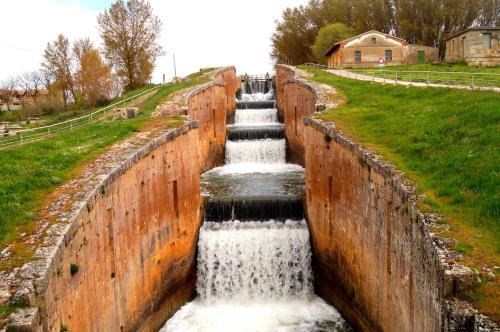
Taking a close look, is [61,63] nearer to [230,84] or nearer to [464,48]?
[230,84]

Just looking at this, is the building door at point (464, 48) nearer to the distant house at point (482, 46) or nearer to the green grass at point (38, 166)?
the distant house at point (482, 46)

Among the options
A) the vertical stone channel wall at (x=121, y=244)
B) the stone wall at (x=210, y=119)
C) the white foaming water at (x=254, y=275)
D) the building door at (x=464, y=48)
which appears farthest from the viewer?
the building door at (x=464, y=48)

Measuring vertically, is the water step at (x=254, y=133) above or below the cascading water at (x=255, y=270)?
above

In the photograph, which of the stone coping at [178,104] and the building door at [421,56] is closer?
the stone coping at [178,104]

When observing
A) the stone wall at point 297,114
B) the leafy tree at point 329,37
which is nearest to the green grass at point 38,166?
the stone wall at point 297,114

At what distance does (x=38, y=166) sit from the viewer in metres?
13.5

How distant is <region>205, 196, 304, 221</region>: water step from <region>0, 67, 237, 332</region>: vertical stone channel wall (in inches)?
25.8

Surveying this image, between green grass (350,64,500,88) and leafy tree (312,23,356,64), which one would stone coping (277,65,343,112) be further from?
leafy tree (312,23,356,64)

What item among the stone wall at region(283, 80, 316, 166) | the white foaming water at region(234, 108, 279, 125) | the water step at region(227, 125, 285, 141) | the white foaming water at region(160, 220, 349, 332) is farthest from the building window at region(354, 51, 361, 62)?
the white foaming water at region(160, 220, 349, 332)

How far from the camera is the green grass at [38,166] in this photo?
1048cm

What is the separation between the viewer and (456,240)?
28.3ft

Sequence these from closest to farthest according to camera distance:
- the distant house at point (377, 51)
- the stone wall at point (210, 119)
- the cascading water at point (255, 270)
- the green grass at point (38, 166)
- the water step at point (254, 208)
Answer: the green grass at point (38, 166), the cascading water at point (255, 270), the water step at point (254, 208), the stone wall at point (210, 119), the distant house at point (377, 51)

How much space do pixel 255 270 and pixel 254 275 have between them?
0.16 m

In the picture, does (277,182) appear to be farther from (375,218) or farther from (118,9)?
(118,9)
